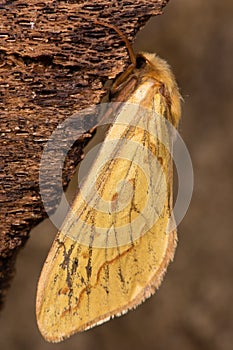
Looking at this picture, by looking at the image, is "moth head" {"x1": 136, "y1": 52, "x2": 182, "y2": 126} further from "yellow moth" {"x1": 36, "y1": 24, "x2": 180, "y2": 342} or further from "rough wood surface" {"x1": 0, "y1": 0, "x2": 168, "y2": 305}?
"rough wood surface" {"x1": 0, "y1": 0, "x2": 168, "y2": 305}

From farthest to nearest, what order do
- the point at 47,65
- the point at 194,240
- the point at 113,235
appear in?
the point at 194,240 → the point at 113,235 → the point at 47,65

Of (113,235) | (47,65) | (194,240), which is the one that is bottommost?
(194,240)

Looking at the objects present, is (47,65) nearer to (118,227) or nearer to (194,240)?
(118,227)

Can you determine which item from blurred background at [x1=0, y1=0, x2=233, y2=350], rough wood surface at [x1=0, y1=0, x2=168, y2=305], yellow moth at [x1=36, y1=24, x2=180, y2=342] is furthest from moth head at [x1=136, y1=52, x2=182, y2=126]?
blurred background at [x1=0, y1=0, x2=233, y2=350]

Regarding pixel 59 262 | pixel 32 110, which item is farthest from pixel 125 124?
pixel 59 262

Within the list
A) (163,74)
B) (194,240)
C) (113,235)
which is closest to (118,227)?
(113,235)

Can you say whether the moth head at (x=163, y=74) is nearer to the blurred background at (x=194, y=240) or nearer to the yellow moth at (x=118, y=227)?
the yellow moth at (x=118, y=227)

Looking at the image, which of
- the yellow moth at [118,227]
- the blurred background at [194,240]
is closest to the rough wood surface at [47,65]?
the yellow moth at [118,227]
